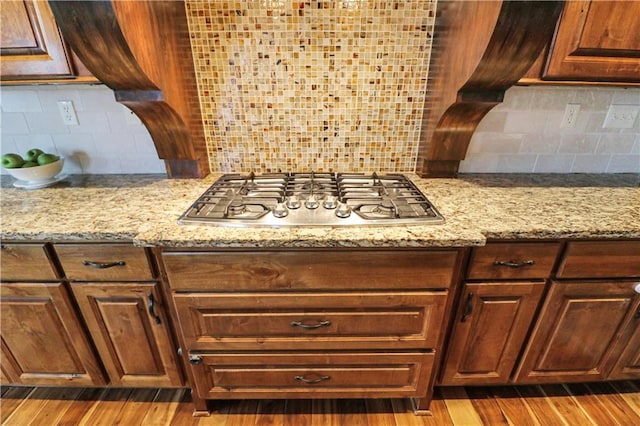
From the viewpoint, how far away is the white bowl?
137 centimetres

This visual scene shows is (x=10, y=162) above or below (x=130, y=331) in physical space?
above

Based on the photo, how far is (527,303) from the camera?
115 centimetres

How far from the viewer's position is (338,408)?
137cm

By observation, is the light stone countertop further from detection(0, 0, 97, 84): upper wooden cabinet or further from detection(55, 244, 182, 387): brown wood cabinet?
detection(0, 0, 97, 84): upper wooden cabinet

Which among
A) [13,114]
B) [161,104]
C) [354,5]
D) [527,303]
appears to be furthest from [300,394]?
[13,114]

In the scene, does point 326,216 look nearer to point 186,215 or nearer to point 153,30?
→ point 186,215

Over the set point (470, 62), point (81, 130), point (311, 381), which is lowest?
point (311, 381)

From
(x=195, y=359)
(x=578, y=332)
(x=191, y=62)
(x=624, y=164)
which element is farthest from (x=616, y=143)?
(x=195, y=359)

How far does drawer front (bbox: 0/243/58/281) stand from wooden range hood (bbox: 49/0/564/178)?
0.61 m

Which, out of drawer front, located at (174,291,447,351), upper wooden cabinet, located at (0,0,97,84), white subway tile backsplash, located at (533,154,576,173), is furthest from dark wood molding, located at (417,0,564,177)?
upper wooden cabinet, located at (0,0,97,84)

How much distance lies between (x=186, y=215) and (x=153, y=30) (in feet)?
2.28

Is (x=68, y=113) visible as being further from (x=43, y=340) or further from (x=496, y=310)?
(x=496, y=310)

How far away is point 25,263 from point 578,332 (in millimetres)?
2138

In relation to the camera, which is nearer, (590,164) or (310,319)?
(310,319)
